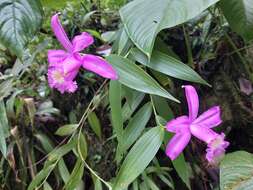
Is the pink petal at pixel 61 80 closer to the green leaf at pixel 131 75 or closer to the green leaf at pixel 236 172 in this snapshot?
the green leaf at pixel 131 75

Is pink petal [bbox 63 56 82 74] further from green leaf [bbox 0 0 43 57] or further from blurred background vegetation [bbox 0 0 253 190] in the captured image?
blurred background vegetation [bbox 0 0 253 190]

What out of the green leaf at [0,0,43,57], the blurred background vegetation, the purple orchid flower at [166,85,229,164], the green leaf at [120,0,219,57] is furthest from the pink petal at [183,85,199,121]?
the blurred background vegetation

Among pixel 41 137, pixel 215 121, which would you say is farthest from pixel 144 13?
pixel 41 137

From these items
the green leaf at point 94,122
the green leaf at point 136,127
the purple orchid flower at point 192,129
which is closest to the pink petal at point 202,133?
the purple orchid flower at point 192,129

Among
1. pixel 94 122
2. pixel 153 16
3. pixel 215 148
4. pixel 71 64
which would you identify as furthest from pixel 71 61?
pixel 94 122

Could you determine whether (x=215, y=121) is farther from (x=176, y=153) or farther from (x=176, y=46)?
(x=176, y=46)

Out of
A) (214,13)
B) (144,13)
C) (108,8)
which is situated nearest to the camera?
(144,13)

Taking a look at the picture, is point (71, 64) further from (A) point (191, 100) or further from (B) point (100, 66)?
(A) point (191, 100)
